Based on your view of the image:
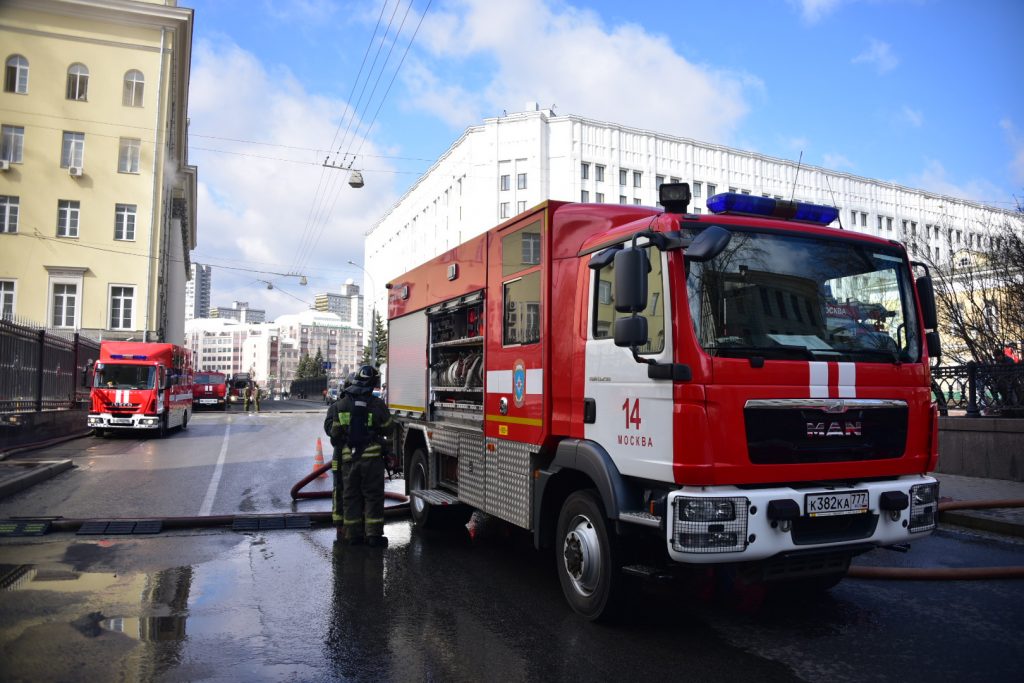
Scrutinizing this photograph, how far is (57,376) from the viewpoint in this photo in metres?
20.9

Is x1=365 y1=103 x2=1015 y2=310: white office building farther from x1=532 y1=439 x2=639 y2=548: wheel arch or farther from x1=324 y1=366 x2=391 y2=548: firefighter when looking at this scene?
x1=532 y1=439 x2=639 y2=548: wheel arch

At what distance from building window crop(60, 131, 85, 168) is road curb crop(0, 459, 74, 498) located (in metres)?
28.7

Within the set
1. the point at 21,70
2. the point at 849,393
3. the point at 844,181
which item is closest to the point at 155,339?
the point at 21,70

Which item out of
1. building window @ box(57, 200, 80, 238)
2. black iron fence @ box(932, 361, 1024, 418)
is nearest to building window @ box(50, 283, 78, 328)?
building window @ box(57, 200, 80, 238)

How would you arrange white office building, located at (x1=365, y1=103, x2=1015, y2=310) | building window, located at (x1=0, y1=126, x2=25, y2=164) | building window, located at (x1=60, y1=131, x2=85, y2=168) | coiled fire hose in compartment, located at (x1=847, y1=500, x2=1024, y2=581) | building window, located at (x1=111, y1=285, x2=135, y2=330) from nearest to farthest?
1. coiled fire hose in compartment, located at (x1=847, y1=500, x2=1024, y2=581)
2. building window, located at (x1=0, y1=126, x2=25, y2=164)
3. building window, located at (x1=60, y1=131, x2=85, y2=168)
4. building window, located at (x1=111, y1=285, x2=135, y2=330)
5. white office building, located at (x1=365, y1=103, x2=1015, y2=310)

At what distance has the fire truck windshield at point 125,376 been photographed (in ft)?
70.0

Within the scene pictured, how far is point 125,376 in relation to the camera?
21516 mm

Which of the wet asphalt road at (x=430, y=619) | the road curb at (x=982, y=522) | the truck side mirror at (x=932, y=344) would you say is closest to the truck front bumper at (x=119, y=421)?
the wet asphalt road at (x=430, y=619)

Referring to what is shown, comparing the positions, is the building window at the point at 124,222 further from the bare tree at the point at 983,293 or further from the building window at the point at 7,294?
the bare tree at the point at 983,293

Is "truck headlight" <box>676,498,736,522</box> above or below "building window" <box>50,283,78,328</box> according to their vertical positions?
below

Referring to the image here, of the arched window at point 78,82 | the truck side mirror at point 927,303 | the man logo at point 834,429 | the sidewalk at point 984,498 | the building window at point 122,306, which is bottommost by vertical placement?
the sidewalk at point 984,498

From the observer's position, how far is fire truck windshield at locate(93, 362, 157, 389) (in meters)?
21.3

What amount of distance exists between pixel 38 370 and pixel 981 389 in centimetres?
2028

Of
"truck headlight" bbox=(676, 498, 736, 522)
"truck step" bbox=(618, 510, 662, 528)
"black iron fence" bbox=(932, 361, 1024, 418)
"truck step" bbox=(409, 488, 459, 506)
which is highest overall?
"black iron fence" bbox=(932, 361, 1024, 418)
